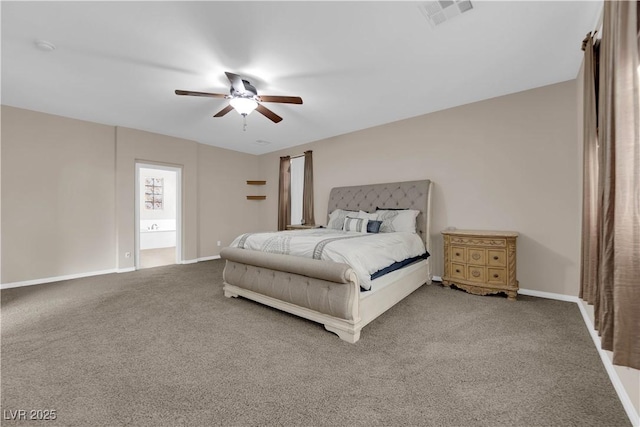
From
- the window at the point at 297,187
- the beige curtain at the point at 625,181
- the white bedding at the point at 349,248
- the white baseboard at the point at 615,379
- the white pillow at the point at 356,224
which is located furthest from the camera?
the window at the point at 297,187

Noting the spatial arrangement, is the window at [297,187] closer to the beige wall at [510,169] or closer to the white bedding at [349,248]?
the beige wall at [510,169]

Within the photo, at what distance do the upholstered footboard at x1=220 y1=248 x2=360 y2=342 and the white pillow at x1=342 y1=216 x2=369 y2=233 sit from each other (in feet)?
5.45

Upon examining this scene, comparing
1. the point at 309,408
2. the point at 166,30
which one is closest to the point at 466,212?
the point at 309,408

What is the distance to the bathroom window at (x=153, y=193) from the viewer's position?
26.7ft

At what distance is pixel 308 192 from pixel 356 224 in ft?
6.73

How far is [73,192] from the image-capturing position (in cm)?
448

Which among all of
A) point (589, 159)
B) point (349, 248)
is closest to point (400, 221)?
point (349, 248)

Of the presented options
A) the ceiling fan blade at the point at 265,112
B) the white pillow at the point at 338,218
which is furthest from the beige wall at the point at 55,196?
the white pillow at the point at 338,218

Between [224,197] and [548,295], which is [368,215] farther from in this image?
[224,197]

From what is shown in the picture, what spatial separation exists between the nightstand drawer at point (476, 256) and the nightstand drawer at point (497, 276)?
12 cm

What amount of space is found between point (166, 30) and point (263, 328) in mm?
2786

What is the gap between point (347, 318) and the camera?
225cm

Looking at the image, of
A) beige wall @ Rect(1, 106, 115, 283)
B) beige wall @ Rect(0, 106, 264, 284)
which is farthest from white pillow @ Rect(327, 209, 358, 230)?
beige wall @ Rect(1, 106, 115, 283)

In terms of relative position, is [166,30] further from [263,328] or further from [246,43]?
[263,328]
